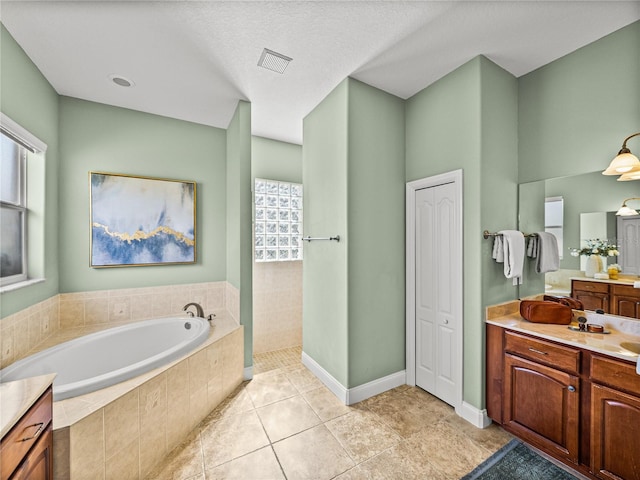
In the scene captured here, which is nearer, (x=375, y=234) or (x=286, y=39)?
(x=286, y=39)

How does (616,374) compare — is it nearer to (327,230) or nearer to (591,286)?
(591,286)

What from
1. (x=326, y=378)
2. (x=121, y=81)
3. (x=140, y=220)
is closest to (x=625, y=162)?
(x=326, y=378)

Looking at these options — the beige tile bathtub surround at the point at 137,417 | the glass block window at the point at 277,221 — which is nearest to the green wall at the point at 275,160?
the glass block window at the point at 277,221

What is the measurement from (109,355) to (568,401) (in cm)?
334

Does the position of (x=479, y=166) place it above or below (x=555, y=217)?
above

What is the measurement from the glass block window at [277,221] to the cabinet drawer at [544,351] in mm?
2451

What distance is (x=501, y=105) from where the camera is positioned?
86.7 inches

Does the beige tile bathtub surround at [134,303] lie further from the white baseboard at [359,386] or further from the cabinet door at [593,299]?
the cabinet door at [593,299]

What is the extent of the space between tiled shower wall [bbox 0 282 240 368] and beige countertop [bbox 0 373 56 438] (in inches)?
41.5

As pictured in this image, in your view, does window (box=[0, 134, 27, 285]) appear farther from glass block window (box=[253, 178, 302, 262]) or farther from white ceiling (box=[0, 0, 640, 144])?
glass block window (box=[253, 178, 302, 262])

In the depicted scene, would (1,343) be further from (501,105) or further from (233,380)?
(501,105)

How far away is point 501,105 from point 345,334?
7.30 feet

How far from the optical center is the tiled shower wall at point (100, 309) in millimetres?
1938

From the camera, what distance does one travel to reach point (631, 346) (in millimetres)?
1587
